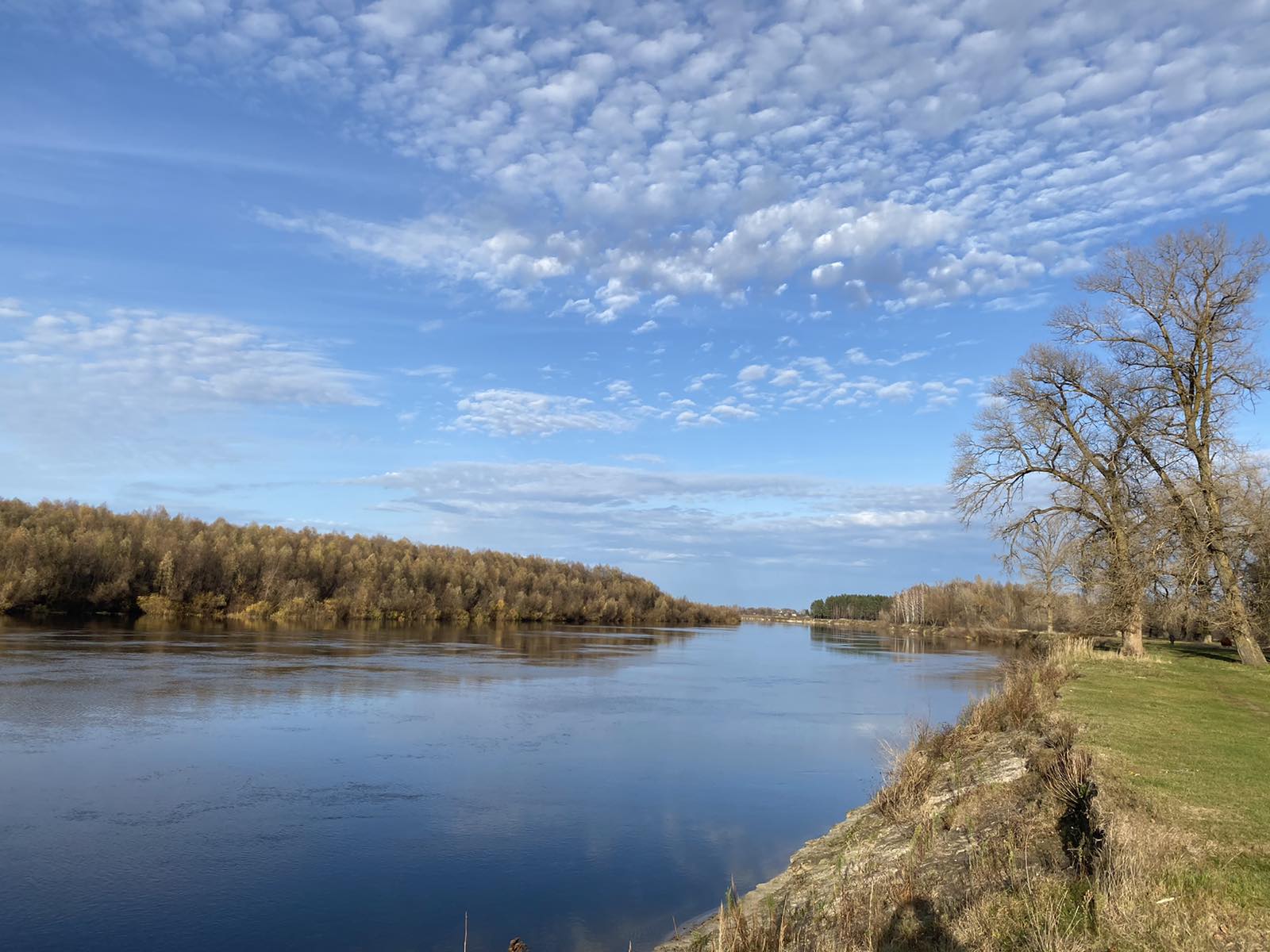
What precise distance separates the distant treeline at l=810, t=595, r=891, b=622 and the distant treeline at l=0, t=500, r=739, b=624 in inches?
3679

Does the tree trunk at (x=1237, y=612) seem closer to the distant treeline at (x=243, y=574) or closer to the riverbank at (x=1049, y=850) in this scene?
the riverbank at (x=1049, y=850)

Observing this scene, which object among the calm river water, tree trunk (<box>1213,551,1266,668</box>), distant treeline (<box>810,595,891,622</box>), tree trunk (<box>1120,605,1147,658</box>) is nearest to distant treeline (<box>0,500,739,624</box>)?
the calm river water

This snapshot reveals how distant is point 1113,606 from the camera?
23438 millimetres

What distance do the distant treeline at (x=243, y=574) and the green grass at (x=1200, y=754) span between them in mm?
53689

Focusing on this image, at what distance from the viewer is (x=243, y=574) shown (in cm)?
6216

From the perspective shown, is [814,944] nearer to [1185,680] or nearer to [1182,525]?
[1185,680]

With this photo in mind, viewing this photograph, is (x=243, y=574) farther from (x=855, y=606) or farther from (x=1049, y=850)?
(x=855, y=606)

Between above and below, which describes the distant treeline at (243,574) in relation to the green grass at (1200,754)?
above

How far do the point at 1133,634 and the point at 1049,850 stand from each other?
20.5 metres

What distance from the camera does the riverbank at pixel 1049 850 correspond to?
200 inches

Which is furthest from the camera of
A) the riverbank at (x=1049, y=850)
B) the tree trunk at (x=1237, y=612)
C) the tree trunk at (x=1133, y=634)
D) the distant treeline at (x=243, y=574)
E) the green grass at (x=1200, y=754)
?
the distant treeline at (x=243, y=574)

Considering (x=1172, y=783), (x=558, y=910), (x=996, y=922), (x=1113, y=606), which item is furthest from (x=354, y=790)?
(x=1113, y=606)

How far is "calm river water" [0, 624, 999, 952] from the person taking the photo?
7.83 m

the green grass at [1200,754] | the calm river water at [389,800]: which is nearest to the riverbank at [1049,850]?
the green grass at [1200,754]
